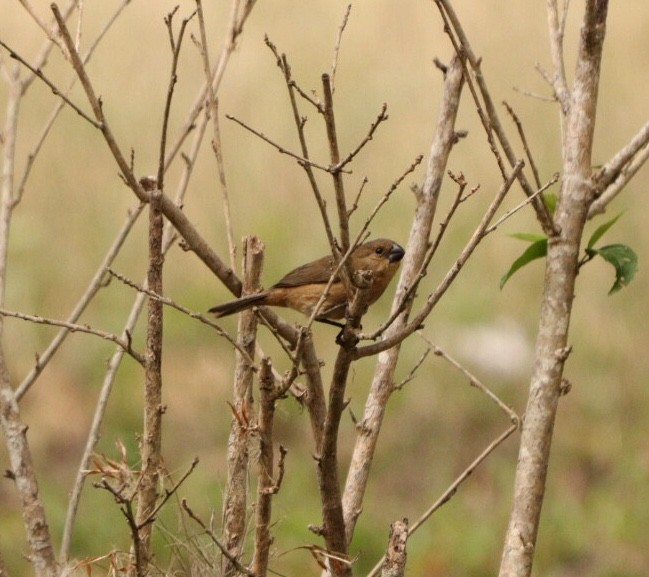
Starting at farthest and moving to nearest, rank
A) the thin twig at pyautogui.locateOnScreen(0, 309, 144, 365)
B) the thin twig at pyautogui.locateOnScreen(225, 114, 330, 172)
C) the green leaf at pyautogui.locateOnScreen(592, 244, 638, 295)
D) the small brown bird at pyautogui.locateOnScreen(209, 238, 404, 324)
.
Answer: the small brown bird at pyautogui.locateOnScreen(209, 238, 404, 324), the green leaf at pyautogui.locateOnScreen(592, 244, 638, 295), the thin twig at pyautogui.locateOnScreen(0, 309, 144, 365), the thin twig at pyautogui.locateOnScreen(225, 114, 330, 172)

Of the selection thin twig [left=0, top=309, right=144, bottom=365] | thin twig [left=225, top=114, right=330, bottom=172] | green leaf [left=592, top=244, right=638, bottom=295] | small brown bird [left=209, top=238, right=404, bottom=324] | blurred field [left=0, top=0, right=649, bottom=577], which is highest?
blurred field [left=0, top=0, right=649, bottom=577]

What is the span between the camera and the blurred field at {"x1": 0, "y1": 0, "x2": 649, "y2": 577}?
212 inches

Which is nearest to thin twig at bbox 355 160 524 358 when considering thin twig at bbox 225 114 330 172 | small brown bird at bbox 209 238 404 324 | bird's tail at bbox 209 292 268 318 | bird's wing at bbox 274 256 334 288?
thin twig at bbox 225 114 330 172

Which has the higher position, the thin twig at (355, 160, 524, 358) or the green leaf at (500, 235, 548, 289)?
the green leaf at (500, 235, 548, 289)

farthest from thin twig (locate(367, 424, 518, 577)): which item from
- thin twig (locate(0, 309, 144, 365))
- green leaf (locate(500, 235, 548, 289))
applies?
thin twig (locate(0, 309, 144, 365))

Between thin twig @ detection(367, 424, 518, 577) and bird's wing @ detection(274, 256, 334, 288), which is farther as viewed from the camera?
bird's wing @ detection(274, 256, 334, 288)

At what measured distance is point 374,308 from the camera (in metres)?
6.54

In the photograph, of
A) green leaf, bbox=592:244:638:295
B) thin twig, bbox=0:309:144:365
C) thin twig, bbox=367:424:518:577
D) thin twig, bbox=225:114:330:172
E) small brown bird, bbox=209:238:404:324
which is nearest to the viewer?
thin twig, bbox=225:114:330:172

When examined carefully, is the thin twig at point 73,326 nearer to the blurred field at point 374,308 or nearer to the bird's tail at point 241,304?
the bird's tail at point 241,304

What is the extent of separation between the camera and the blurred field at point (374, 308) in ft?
17.7

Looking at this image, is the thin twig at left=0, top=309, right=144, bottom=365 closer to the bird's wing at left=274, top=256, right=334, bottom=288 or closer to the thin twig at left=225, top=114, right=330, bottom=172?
the thin twig at left=225, top=114, right=330, bottom=172

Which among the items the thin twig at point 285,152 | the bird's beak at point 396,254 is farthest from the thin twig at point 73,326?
the bird's beak at point 396,254

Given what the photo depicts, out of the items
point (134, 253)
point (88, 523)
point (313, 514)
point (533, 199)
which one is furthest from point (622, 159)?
point (134, 253)

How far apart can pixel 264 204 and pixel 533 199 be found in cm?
536
